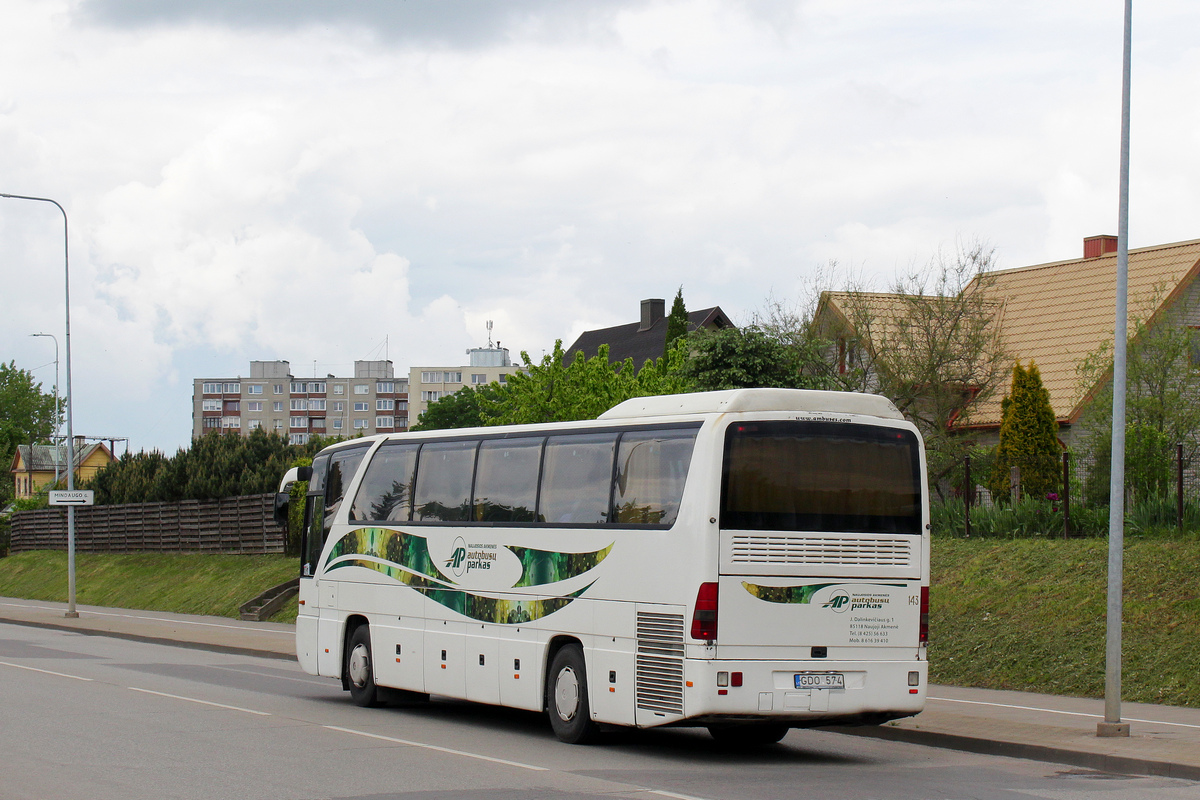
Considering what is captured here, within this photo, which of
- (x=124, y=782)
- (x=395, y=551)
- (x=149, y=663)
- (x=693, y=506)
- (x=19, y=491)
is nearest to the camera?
Result: (x=124, y=782)

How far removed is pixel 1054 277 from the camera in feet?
138

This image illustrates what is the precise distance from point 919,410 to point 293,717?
2297 centimetres

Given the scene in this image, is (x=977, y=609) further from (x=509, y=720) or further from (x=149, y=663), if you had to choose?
(x=149, y=663)

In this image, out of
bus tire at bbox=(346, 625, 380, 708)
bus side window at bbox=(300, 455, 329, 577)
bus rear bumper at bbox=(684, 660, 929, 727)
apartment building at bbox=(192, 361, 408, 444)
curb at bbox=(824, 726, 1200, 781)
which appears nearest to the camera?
curb at bbox=(824, 726, 1200, 781)

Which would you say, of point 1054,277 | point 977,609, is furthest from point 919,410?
point 977,609

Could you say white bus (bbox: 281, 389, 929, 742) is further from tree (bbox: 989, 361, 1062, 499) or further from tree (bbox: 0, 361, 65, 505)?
tree (bbox: 0, 361, 65, 505)

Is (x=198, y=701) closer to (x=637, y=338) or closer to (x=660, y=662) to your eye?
(x=660, y=662)

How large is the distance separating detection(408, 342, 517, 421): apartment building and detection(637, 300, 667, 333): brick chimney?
77.5 m

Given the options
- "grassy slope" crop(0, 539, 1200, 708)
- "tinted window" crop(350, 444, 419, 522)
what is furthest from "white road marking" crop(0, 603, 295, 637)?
"grassy slope" crop(0, 539, 1200, 708)

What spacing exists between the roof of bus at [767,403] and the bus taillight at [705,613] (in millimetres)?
1560

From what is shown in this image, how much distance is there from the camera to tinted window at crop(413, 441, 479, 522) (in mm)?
15062

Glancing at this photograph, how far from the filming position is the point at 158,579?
42.5 metres

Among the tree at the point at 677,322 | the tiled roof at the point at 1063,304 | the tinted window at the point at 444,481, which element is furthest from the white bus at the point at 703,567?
the tree at the point at 677,322

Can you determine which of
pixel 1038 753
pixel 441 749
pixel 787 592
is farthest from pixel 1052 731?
pixel 441 749
